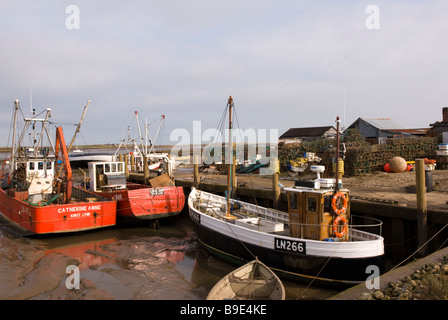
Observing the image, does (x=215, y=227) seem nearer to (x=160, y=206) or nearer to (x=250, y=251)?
(x=250, y=251)

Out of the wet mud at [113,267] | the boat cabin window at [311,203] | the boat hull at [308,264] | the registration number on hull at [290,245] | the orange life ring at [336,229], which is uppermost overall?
the boat cabin window at [311,203]

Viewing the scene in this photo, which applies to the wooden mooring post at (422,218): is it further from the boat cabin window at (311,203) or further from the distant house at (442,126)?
the distant house at (442,126)

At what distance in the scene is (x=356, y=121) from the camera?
42906mm

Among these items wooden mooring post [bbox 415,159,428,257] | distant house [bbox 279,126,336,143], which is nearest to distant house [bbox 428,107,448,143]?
distant house [bbox 279,126,336,143]

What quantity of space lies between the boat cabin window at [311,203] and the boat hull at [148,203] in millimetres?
10135

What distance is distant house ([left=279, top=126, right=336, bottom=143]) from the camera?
169 feet

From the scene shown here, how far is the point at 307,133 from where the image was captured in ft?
180

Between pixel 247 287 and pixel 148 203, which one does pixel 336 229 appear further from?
pixel 148 203

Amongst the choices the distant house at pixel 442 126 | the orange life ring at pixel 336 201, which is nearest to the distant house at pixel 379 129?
the distant house at pixel 442 126

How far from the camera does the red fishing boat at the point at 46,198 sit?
55.1ft

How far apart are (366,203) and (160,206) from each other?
1127 centimetres

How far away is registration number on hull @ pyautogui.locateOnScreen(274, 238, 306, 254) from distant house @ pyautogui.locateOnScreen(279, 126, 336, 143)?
124 feet

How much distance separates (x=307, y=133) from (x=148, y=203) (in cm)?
4054
